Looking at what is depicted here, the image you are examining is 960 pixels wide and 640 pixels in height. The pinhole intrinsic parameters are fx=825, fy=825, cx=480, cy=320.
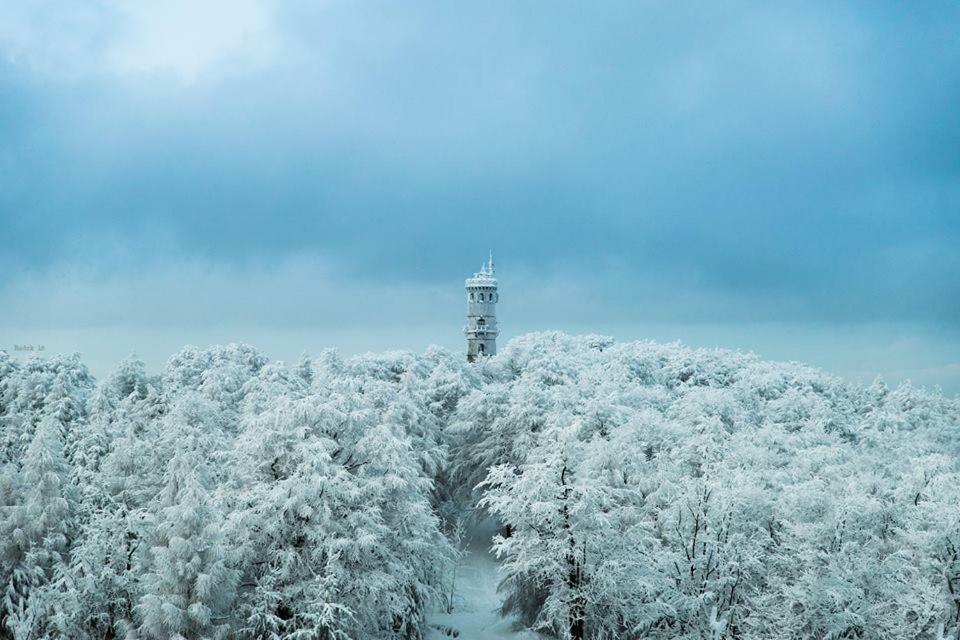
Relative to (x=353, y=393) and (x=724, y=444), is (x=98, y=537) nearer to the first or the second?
(x=353, y=393)

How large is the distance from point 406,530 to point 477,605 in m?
14.4

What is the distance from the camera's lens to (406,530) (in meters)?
34.2

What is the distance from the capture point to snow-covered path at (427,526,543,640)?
134 ft

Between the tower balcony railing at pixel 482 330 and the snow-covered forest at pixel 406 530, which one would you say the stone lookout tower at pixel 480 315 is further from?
the snow-covered forest at pixel 406 530

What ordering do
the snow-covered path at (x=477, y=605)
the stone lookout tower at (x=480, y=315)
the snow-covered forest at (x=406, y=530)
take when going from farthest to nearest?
the stone lookout tower at (x=480, y=315) < the snow-covered path at (x=477, y=605) < the snow-covered forest at (x=406, y=530)

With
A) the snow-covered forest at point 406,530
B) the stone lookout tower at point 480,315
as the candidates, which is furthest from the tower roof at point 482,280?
the snow-covered forest at point 406,530

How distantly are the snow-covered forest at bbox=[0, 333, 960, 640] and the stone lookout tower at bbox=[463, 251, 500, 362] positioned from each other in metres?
35.5

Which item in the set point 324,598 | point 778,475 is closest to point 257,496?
point 324,598

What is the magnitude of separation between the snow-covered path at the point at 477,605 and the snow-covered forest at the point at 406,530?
1.21 m

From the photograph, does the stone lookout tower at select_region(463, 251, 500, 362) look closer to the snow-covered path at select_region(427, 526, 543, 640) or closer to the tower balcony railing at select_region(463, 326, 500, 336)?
Result: the tower balcony railing at select_region(463, 326, 500, 336)

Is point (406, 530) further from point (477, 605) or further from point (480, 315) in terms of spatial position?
point (480, 315)

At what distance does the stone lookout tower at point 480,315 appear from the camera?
83444 mm

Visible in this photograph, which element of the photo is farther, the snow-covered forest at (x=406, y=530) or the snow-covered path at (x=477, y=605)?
the snow-covered path at (x=477, y=605)

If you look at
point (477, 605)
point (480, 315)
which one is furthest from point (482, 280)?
point (477, 605)
